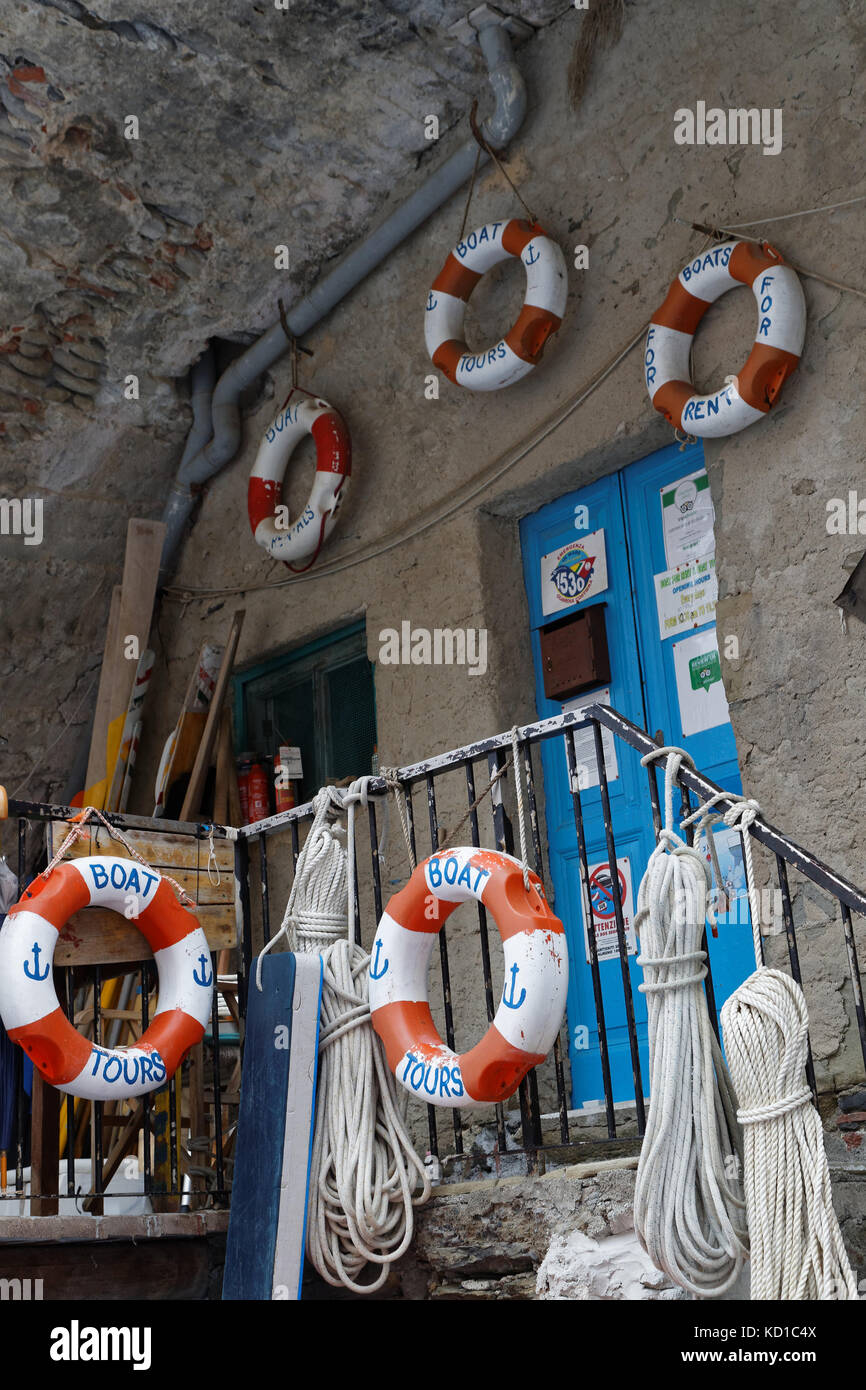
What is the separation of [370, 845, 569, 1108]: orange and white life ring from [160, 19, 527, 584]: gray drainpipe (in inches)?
131

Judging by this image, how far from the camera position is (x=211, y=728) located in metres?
5.95

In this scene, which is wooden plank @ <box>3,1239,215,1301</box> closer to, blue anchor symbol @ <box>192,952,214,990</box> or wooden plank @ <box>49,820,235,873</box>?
blue anchor symbol @ <box>192,952,214,990</box>

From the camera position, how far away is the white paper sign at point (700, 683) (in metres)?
4.64

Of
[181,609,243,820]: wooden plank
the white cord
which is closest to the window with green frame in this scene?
[181,609,243,820]: wooden plank

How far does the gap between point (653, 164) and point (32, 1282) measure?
12.9 ft

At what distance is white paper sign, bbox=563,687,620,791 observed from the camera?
195 inches

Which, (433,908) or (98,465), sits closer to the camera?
(433,908)

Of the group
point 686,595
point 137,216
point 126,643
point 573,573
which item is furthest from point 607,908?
point 137,216

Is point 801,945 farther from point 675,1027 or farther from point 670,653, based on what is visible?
point 675,1027

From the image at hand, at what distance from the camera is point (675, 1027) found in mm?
2660

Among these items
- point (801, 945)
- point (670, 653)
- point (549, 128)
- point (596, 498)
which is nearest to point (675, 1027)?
point (801, 945)

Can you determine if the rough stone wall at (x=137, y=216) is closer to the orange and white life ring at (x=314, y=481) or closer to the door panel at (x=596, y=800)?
the orange and white life ring at (x=314, y=481)

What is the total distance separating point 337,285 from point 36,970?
3.62m

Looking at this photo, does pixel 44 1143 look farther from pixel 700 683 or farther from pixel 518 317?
pixel 518 317
